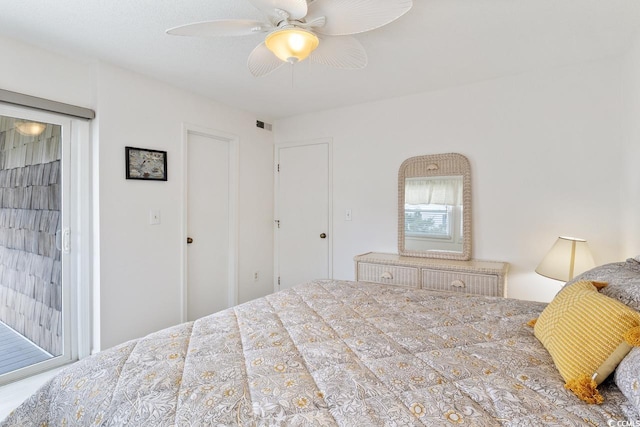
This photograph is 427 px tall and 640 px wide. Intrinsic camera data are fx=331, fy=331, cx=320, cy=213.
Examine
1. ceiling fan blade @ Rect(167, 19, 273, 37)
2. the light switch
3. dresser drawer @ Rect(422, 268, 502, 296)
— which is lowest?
dresser drawer @ Rect(422, 268, 502, 296)

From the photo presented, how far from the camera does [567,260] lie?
2297mm

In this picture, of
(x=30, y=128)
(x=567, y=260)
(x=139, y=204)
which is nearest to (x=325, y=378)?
(x=567, y=260)

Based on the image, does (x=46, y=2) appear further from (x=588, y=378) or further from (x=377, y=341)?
(x=588, y=378)

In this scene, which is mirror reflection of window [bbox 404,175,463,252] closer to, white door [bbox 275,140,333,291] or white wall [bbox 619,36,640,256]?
white door [bbox 275,140,333,291]

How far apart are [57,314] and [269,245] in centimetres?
208

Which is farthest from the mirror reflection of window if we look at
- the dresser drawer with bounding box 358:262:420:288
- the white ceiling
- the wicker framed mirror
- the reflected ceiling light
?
the reflected ceiling light

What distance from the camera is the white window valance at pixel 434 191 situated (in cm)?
298

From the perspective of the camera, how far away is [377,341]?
4.25ft

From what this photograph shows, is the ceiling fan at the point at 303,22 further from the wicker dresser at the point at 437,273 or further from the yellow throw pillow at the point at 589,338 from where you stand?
the wicker dresser at the point at 437,273

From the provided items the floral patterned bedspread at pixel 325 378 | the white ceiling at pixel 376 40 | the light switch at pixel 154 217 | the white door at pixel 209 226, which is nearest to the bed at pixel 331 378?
the floral patterned bedspread at pixel 325 378

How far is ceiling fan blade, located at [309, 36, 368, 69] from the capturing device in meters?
1.76

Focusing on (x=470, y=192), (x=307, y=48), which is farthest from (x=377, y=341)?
(x=470, y=192)

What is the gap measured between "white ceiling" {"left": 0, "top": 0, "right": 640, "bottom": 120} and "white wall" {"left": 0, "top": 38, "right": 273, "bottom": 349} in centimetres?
15

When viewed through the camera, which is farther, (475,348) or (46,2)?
(46,2)
